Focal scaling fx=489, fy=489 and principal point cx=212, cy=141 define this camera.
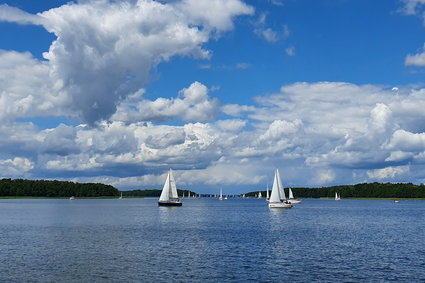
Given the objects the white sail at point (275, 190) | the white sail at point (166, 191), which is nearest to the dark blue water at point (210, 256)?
the white sail at point (275, 190)

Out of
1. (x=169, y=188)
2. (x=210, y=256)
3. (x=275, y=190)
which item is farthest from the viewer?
(x=169, y=188)

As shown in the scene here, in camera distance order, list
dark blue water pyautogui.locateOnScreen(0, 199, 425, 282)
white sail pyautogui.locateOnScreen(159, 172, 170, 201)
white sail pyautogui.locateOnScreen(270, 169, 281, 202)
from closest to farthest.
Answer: dark blue water pyautogui.locateOnScreen(0, 199, 425, 282)
white sail pyautogui.locateOnScreen(270, 169, 281, 202)
white sail pyautogui.locateOnScreen(159, 172, 170, 201)

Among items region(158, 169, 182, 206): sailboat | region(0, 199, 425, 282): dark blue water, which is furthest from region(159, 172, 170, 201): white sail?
region(0, 199, 425, 282): dark blue water

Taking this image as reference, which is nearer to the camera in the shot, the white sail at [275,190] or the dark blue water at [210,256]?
the dark blue water at [210,256]

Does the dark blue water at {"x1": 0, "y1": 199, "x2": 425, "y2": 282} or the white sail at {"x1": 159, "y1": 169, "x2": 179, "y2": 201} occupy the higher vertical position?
the white sail at {"x1": 159, "y1": 169, "x2": 179, "y2": 201}

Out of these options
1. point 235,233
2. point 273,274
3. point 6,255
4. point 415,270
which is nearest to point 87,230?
point 235,233

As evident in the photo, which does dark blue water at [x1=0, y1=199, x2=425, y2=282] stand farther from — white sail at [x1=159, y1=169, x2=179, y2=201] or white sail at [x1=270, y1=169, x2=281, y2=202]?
white sail at [x1=159, y1=169, x2=179, y2=201]

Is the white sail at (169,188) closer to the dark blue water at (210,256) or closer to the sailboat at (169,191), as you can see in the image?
the sailboat at (169,191)

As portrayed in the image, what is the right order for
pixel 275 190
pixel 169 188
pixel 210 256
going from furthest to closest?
pixel 169 188
pixel 275 190
pixel 210 256

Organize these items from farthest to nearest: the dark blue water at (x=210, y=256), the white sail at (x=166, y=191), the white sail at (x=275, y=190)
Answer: the white sail at (x=166, y=191), the white sail at (x=275, y=190), the dark blue water at (x=210, y=256)

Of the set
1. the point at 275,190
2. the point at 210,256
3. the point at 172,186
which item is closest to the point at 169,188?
the point at 172,186

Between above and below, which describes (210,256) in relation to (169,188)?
below

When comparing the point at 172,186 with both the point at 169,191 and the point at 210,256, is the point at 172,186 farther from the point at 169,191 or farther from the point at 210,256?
the point at 210,256

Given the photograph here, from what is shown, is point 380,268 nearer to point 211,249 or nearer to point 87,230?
point 211,249
